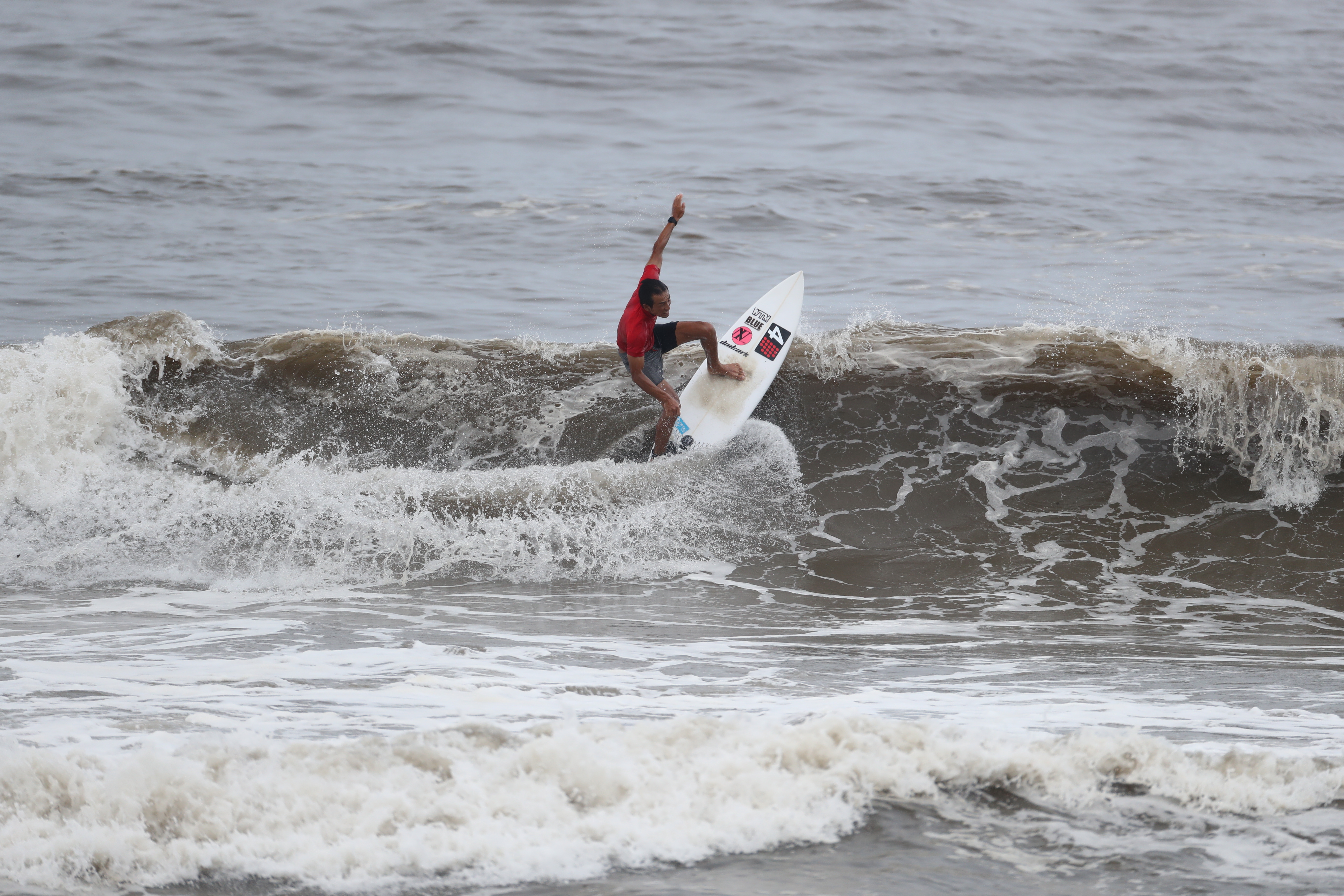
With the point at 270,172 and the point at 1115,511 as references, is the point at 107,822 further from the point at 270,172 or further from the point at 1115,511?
the point at 270,172

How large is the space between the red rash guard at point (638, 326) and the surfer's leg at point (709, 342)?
0.25 meters

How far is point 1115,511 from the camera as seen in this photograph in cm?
720

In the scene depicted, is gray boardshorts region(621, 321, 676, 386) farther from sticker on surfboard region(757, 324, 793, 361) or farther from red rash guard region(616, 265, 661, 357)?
sticker on surfboard region(757, 324, 793, 361)

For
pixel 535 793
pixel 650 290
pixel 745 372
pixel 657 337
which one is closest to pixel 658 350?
pixel 657 337

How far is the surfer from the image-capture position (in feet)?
23.8

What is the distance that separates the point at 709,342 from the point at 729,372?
0.34m

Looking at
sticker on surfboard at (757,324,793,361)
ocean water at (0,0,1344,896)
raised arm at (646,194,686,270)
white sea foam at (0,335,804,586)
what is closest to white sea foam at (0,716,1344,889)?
ocean water at (0,0,1344,896)

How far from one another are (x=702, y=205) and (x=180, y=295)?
25.3 feet

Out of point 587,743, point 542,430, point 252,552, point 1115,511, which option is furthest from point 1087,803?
point 542,430

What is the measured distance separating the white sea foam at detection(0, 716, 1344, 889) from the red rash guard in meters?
4.20

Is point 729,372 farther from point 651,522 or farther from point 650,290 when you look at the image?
point 651,522

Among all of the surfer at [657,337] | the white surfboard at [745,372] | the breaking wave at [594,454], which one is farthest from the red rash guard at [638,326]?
the breaking wave at [594,454]

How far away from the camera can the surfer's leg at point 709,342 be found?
756 cm

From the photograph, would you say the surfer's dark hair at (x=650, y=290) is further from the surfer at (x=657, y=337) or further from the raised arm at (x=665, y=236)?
the raised arm at (x=665, y=236)
